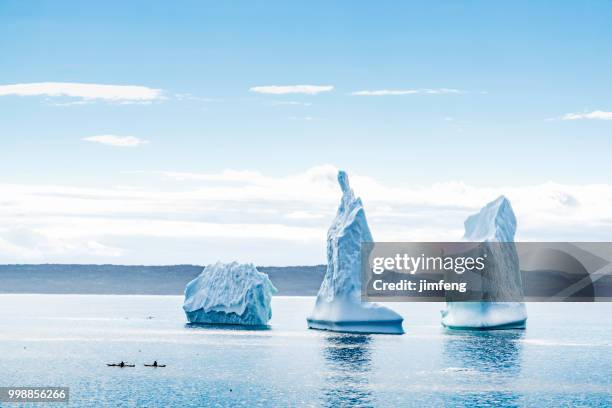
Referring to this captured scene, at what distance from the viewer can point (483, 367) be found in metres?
56.8

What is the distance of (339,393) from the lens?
45.2 metres

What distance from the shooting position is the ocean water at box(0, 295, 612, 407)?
4453cm

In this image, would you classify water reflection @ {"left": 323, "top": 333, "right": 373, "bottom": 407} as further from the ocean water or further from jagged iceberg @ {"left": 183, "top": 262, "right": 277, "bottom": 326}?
jagged iceberg @ {"left": 183, "top": 262, "right": 277, "bottom": 326}

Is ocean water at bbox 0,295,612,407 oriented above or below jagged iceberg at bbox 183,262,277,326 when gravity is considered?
below

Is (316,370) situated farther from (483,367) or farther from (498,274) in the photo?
(498,274)

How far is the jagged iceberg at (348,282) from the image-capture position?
70.8 meters

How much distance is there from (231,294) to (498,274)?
25.5 m

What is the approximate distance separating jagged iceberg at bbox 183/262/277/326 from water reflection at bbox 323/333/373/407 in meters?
8.04

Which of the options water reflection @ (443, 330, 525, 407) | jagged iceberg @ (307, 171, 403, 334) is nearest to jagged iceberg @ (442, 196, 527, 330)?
water reflection @ (443, 330, 525, 407)

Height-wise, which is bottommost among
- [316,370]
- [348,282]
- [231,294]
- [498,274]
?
[316,370]

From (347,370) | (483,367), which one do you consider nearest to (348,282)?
(347,370)

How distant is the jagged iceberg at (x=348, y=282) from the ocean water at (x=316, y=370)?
1.91m

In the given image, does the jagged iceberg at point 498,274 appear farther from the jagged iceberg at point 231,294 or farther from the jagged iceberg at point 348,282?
the jagged iceberg at point 231,294

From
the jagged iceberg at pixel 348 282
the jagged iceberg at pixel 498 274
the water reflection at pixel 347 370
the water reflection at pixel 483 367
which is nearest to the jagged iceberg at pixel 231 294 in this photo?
the water reflection at pixel 347 370
